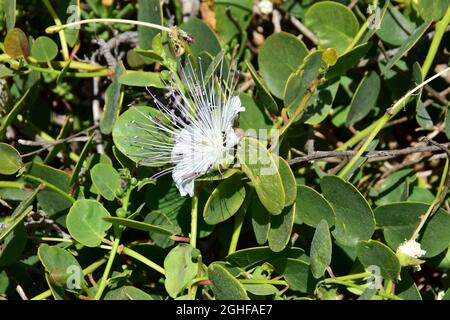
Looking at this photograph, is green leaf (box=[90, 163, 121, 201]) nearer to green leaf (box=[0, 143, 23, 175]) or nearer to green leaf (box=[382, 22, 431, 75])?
green leaf (box=[0, 143, 23, 175])

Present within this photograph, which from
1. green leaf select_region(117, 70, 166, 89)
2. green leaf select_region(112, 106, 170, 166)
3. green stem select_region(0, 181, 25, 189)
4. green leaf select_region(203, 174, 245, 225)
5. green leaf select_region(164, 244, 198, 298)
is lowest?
green leaf select_region(164, 244, 198, 298)

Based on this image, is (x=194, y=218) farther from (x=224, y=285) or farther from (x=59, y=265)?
(x=59, y=265)

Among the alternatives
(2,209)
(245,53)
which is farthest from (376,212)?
(2,209)

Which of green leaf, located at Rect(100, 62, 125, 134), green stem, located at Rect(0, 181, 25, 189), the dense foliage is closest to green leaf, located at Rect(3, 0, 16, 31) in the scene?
the dense foliage

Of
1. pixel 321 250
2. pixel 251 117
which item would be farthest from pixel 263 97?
A: pixel 321 250

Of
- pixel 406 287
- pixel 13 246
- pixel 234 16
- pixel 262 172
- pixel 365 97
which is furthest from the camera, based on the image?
pixel 234 16

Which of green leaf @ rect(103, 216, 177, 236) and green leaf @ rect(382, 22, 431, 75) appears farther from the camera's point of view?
green leaf @ rect(382, 22, 431, 75)
